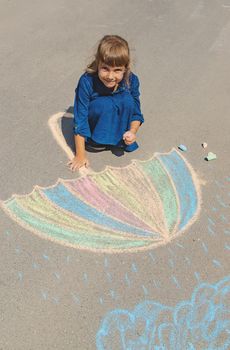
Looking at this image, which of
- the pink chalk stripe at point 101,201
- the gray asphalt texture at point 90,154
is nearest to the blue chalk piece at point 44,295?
the gray asphalt texture at point 90,154

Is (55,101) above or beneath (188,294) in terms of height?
above

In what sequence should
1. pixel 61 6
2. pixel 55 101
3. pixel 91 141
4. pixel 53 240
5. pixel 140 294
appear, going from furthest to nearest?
pixel 61 6 < pixel 55 101 < pixel 91 141 < pixel 53 240 < pixel 140 294

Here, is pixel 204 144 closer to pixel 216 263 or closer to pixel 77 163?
pixel 77 163

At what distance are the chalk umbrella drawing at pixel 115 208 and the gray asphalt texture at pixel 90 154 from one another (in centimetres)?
8

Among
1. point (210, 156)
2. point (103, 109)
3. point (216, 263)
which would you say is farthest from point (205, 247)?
point (103, 109)

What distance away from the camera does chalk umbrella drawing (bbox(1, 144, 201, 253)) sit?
2.55 m

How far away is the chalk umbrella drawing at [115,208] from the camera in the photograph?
255 cm

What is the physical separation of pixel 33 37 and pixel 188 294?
385cm

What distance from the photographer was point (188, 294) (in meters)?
2.28

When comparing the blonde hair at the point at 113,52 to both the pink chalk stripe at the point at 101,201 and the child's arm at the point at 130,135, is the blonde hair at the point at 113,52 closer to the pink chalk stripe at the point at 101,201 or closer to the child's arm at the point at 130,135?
the child's arm at the point at 130,135

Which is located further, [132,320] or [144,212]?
[144,212]

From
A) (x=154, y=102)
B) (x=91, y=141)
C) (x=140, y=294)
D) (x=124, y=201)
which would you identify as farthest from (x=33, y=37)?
(x=140, y=294)

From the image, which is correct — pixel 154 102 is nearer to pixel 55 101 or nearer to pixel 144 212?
pixel 55 101

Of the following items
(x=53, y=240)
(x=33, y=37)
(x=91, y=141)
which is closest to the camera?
(x=53, y=240)
